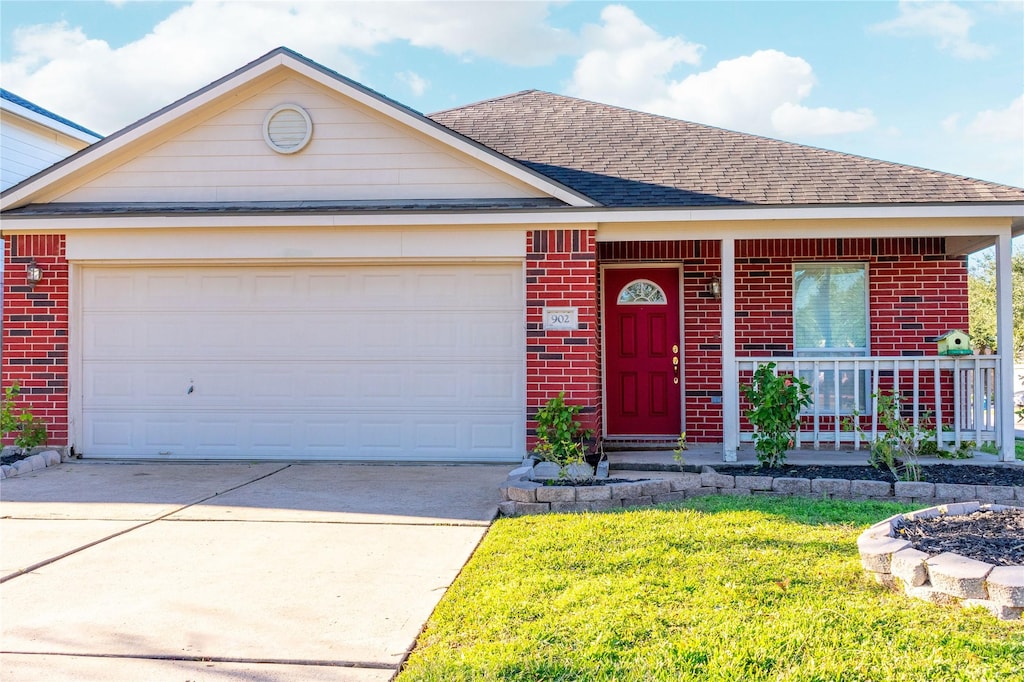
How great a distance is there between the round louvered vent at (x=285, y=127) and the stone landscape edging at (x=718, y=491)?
4.78 m

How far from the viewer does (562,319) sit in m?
8.63

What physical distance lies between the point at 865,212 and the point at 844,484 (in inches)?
118

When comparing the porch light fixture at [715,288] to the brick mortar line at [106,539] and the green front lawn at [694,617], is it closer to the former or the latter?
the green front lawn at [694,617]

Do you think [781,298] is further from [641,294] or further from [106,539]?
[106,539]

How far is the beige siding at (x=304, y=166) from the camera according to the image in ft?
29.3

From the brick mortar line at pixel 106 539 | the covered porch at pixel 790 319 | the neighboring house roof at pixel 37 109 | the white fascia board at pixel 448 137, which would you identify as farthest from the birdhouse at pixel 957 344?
the neighboring house roof at pixel 37 109

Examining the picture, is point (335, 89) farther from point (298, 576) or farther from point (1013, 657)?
point (1013, 657)

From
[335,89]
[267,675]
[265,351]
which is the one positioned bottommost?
[267,675]

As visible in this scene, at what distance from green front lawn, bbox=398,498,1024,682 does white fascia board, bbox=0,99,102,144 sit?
39.7 ft

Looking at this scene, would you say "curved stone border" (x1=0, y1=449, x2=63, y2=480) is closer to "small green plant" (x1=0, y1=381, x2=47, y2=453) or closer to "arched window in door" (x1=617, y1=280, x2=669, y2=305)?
"small green plant" (x1=0, y1=381, x2=47, y2=453)

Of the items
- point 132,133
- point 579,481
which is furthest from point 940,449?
point 132,133

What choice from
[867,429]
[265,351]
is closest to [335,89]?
[265,351]

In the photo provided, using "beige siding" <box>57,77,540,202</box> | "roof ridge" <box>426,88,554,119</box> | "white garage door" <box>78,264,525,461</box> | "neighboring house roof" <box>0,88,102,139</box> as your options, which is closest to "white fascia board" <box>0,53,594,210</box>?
"beige siding" <box>57,77,540,202</box>

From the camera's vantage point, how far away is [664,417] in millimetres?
10062
